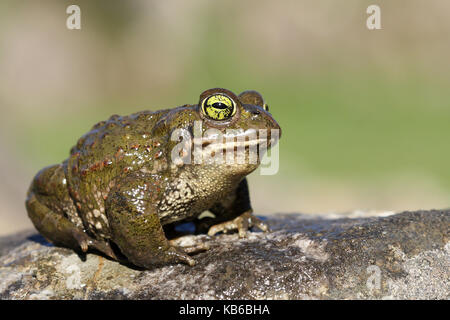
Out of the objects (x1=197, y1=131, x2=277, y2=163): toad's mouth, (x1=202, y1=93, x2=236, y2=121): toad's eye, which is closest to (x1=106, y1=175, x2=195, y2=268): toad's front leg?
(x1=197, y1=131, x2=277, y2=163): toad's mouth

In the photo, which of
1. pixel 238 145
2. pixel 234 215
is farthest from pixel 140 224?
pixel 234 215

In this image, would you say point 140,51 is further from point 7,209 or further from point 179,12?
point 7,209

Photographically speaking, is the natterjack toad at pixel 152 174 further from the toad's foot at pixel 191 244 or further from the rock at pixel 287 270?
the rock at pixel 287 270

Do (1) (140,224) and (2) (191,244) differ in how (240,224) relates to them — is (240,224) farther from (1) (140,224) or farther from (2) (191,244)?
(1) (140,224)

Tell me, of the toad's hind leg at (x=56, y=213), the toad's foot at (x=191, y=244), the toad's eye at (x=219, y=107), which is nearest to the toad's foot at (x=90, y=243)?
the toad's hind leg at (x=56, y=213)

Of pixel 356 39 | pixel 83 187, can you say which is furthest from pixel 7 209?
pixel 356 39

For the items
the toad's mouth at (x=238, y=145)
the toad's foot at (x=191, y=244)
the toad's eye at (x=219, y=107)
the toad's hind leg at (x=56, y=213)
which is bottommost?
the toad's foot at (x=191, y=244)
